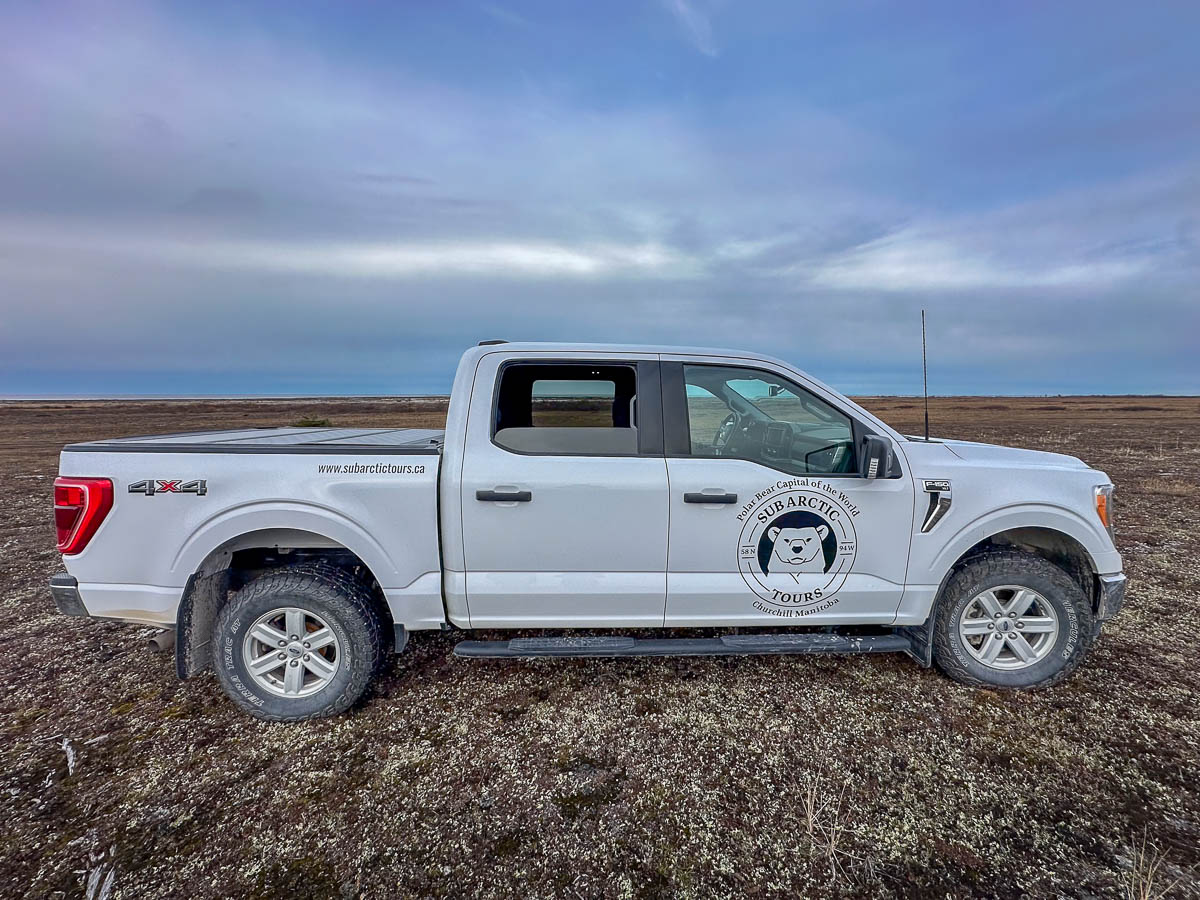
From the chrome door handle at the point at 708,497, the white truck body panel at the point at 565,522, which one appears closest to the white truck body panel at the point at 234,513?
the white truck body panel at the point at 565,522

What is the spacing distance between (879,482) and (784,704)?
1428mm

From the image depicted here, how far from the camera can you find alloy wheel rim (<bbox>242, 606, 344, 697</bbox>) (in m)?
2.88

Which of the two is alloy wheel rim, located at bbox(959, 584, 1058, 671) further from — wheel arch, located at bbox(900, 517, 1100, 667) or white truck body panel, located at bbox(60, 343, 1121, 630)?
white truck body panel, located at bbox(60, 343, 1121, 630)

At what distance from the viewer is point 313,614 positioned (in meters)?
2.87

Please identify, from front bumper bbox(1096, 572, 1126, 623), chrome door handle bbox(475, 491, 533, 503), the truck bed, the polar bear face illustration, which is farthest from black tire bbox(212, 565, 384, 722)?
front bumper bbox(1096, 572, 1126, 623)

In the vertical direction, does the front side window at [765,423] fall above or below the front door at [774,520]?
above

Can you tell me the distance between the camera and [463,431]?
292 centimetres

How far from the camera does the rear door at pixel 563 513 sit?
285cm

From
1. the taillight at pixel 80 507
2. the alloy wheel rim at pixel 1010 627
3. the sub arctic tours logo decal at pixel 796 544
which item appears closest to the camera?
the taillight at pixel 80 507

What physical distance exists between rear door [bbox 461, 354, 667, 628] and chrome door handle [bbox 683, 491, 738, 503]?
145 mm

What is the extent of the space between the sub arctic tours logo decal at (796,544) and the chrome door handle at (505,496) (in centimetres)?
121

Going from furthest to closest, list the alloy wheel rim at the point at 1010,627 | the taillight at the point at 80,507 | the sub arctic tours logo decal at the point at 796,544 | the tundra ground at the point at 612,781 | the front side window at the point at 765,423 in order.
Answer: the alloy wheel rim at the point at 1010,627
the front side window at the point at 765,423
the sub arctic tours logo decal at the point at 796,544
the taillight at the point at 80,507
the tundra ground at the point at 612,781

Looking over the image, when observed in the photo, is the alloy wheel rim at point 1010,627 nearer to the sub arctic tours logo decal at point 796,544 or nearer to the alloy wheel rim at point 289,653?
the sub arctic tours logo decal at point 796,544

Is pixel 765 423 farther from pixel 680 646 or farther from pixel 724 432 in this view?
pixel 680 646
